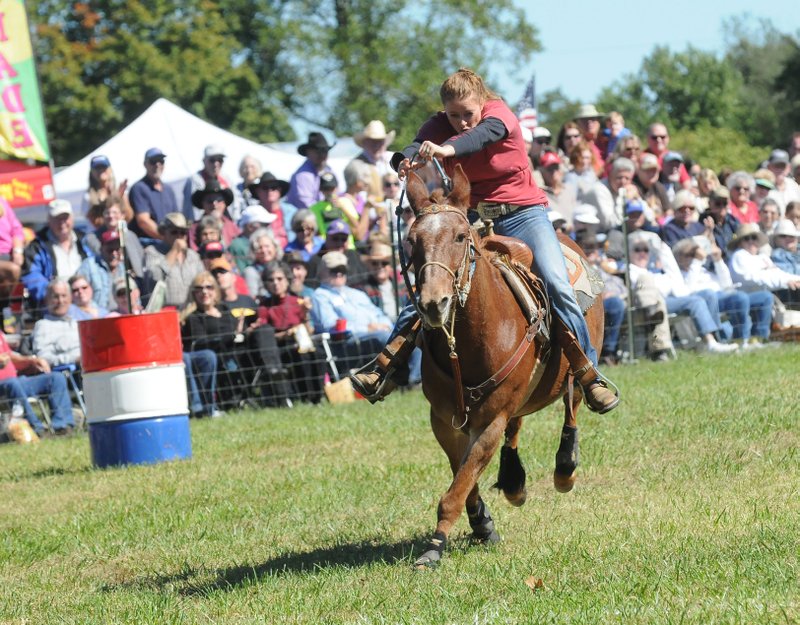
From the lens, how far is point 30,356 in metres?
15.2

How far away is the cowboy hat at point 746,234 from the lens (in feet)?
61.5

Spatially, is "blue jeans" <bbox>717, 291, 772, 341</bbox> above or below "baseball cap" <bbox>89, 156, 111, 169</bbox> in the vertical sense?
below

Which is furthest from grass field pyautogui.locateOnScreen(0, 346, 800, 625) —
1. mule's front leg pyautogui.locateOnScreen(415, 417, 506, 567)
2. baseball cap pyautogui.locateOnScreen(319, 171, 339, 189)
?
baseball cap pyautogui.locateOnScreen(319, 171, 339, 189)

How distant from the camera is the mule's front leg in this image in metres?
7.29

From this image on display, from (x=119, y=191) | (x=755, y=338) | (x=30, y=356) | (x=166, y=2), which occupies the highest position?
(x=166, y=2)

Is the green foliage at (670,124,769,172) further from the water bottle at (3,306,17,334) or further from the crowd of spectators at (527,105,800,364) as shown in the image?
the water bottle at (3,306,17,334)

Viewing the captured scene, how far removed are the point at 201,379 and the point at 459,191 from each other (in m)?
8.99

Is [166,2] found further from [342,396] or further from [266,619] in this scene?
[266,619]

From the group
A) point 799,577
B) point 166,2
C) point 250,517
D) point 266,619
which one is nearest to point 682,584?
point 799,577

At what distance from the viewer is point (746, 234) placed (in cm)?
1873

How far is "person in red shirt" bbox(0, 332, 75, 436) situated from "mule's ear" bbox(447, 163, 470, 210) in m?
8.67

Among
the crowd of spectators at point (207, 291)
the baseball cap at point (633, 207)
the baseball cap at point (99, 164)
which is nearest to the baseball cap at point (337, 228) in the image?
the crowd of spectators at point (207, 291)

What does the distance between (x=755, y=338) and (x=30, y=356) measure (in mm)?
9405

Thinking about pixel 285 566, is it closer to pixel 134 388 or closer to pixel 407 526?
pixel 407 526
